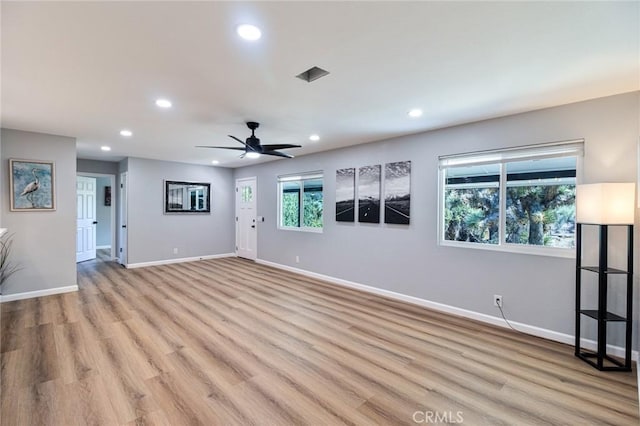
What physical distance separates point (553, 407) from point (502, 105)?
272 centimetres

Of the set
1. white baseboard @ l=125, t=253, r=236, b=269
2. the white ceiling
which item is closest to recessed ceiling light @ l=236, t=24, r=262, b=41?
the white ceiling

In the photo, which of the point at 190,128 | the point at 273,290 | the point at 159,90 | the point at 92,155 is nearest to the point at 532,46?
the point at 159,90

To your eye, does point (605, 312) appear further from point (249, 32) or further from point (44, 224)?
point (44, 224)

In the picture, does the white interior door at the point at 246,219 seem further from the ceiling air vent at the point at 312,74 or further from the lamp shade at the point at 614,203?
the lamp shade at the point at 614,203

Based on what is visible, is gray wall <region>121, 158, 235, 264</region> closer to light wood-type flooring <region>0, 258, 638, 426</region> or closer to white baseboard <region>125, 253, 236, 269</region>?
white baseboard <region>125, 253, 236, 269</region>

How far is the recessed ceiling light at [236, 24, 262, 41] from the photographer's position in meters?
1.78

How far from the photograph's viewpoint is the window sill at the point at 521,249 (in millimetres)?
3020

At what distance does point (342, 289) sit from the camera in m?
4.95

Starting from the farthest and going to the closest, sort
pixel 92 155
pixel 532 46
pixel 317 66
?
pixel 92 155, pixel 317 66, pixel 532 46

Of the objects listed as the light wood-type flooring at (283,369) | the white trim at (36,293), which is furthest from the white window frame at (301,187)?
the white trim at (36,293)

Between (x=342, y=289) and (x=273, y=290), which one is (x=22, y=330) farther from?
(x=342, y=289)

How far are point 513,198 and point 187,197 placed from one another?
6861 mm

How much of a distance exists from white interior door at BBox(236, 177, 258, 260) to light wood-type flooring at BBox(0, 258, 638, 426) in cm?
340

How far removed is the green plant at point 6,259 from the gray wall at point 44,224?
0.20 ft
